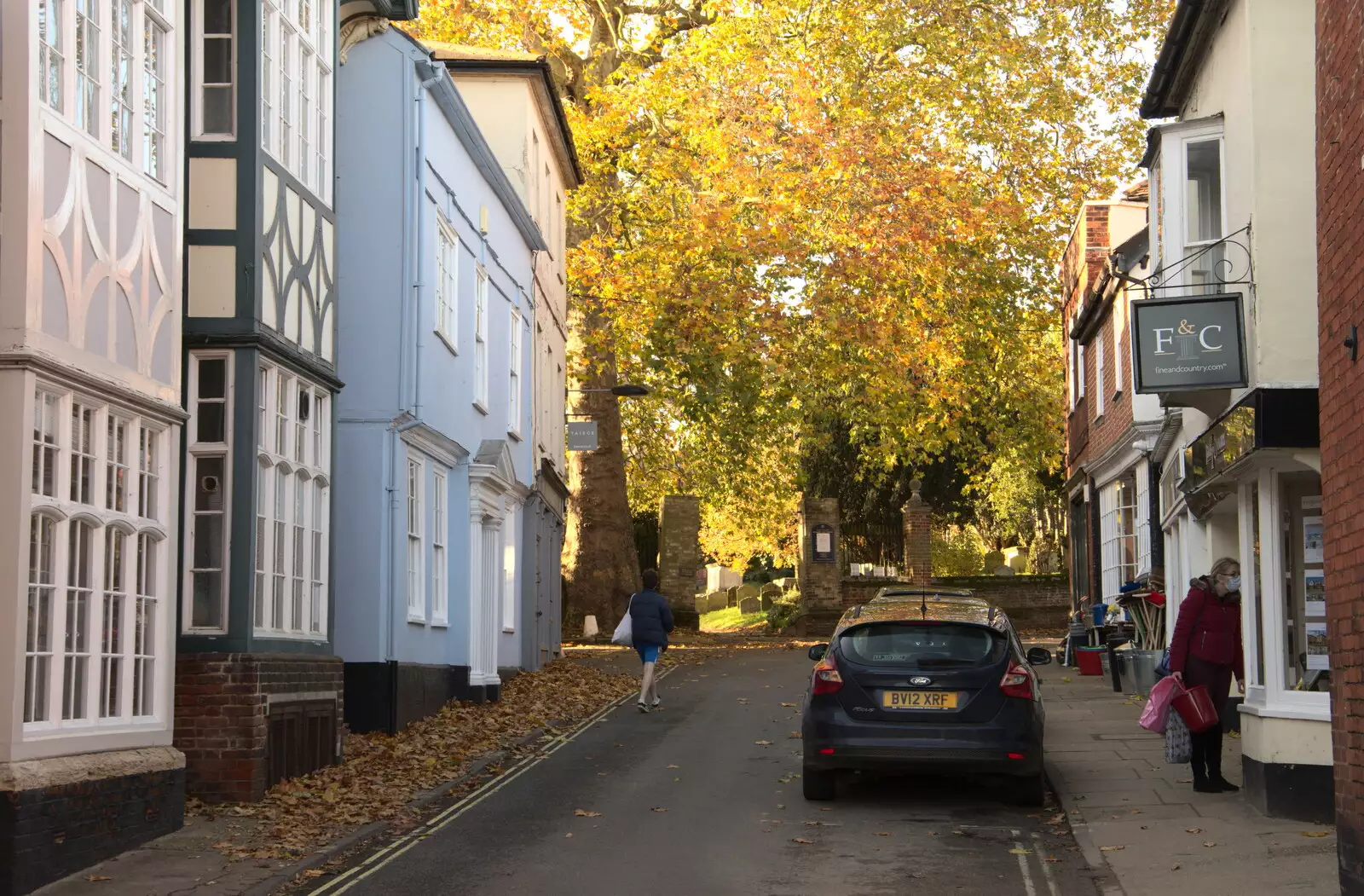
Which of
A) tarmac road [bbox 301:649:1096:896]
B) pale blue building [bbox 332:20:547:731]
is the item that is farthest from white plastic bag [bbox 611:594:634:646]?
tarmac road [bbox 301:649:1096:896]

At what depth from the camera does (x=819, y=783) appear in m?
13.0

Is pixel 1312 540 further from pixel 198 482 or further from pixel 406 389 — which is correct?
pixel 406 389

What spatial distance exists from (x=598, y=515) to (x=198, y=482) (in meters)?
23.7

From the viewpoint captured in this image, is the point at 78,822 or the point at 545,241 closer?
the point at 78,822

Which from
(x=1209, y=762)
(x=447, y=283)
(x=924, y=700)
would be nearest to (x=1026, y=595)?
(x=447, y=283)

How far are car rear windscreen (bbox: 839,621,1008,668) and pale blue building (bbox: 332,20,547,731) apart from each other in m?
4.97

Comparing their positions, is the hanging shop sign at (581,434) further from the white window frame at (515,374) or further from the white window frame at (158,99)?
the white window frame at (158,99)

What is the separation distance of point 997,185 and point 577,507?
11463mm

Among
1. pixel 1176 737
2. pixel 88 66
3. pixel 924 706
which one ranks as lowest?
pixel 1176 737

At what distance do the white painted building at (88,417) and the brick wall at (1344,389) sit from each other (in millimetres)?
7249

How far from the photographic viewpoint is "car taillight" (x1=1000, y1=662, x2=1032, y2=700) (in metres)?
12.5

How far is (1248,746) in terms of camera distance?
12305 mm

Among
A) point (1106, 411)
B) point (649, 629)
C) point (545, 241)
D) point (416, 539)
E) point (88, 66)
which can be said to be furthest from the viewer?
point (545, 241)

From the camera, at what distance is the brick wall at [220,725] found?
40.2 feet
